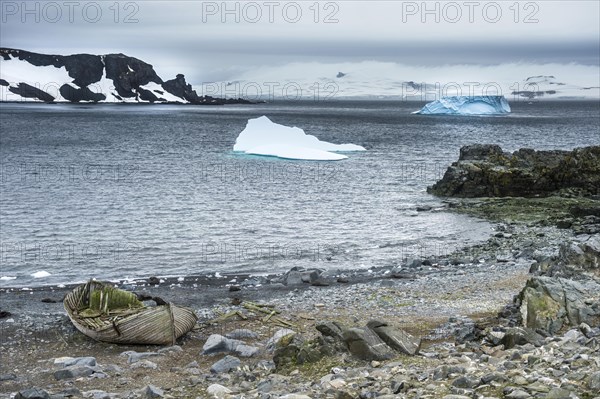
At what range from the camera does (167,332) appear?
49.0ft

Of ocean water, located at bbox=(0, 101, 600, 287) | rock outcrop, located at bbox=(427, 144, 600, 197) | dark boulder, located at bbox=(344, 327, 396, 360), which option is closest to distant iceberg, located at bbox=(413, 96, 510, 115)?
ocean water, located at bbox=(0, 101, 600, 287)

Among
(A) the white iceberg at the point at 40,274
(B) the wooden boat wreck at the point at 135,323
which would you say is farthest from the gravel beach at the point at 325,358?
(A) the white iceberg at the point at 40,274

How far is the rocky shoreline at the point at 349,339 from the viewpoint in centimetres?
963

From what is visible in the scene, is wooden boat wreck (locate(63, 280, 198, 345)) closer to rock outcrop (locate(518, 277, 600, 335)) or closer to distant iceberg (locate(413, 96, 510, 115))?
rock outcrop (locate(518, 277, 600, 335))

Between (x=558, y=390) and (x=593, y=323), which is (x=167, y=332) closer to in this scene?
(x=593, y=323)

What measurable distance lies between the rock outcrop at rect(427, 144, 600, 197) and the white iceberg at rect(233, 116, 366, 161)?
80.8 ft

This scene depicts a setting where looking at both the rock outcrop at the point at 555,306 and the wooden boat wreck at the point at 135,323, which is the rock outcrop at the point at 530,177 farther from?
the wooden boat wreck at the point at 135,323

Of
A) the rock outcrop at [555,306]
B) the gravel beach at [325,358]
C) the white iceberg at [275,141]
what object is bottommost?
the gravel beach at [325,358]

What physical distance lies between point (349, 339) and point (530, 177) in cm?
2871

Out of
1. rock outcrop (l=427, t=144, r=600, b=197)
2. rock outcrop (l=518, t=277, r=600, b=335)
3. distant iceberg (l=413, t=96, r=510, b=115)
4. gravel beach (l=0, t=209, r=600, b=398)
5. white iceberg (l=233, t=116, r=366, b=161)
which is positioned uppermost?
distant iceberg (l=413, t=96, r=510, b=115)

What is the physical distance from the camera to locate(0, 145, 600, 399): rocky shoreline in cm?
963

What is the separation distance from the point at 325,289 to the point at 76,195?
25165mm

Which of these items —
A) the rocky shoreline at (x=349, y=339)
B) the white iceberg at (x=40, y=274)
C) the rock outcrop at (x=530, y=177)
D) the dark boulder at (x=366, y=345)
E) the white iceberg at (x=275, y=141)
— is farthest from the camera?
the white iceberg at (x=275, y=141)

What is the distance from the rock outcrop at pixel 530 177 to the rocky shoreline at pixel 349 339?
1599 centimetres
